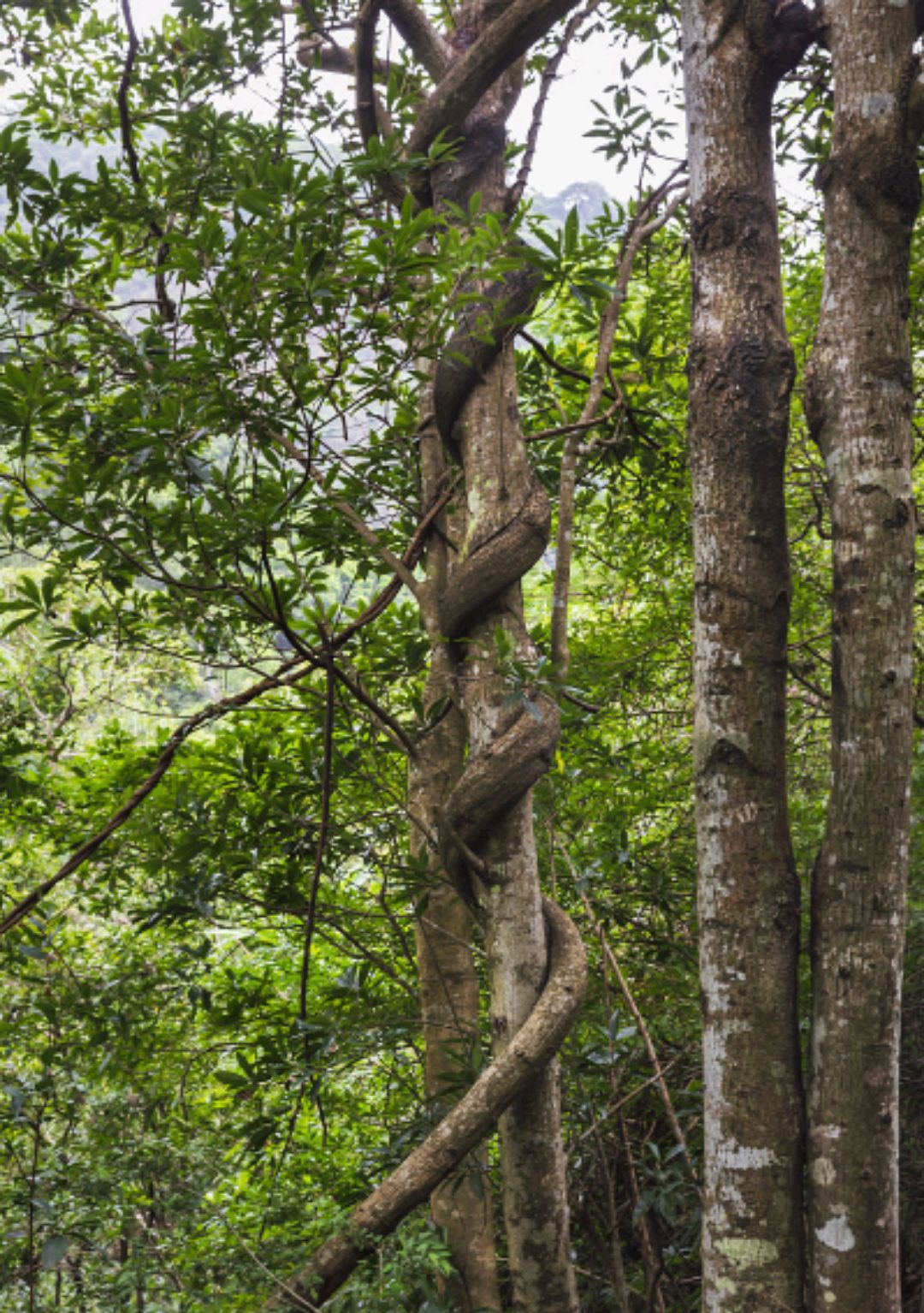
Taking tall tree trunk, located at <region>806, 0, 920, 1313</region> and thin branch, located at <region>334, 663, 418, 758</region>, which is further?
thin branch, located at <region>334, 663, 418, 758</region>

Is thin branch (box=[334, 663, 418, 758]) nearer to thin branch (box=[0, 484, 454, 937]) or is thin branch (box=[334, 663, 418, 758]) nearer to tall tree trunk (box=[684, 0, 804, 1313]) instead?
thin branch (box=[0, 484, 454, 937])

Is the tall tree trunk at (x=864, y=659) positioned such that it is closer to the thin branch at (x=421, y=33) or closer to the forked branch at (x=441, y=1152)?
the forked branch at (x=441, y=1152)

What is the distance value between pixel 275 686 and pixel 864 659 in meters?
0.87

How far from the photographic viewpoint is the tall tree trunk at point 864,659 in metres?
1.24

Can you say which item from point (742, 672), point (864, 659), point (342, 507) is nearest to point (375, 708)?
point (342, 507)

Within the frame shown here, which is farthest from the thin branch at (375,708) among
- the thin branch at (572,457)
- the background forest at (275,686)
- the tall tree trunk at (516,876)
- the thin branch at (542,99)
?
the thin branch at (542,99)

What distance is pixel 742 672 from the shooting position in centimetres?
136

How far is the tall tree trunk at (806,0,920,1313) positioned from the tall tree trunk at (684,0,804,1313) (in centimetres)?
5

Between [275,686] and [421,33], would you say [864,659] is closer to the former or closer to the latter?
[275,686]

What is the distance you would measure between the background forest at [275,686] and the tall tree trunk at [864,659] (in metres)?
0.45

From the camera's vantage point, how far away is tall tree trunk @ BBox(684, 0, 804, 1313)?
4.22 ft

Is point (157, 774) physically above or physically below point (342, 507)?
below

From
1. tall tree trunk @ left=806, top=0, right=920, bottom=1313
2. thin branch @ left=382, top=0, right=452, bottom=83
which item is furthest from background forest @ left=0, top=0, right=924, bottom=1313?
tall tree trunk @ left=806, top=0, right=920, bottom=1313

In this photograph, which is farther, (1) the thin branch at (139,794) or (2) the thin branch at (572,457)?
(2) the thin branch at (572,457)
